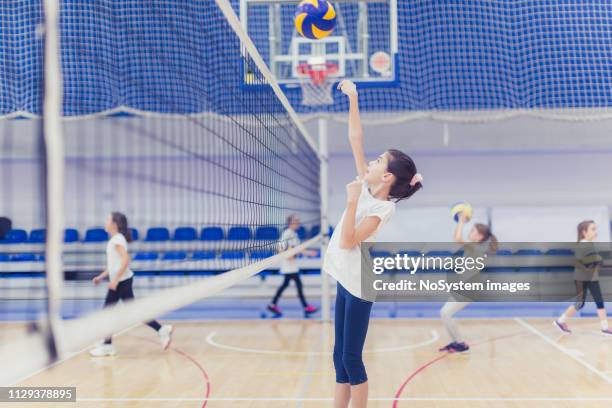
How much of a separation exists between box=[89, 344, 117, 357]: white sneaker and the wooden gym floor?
0.10 meters

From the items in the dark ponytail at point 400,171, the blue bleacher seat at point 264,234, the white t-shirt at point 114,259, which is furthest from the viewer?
the white t-shirt at point 114,259

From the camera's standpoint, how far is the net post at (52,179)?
54.8 inches

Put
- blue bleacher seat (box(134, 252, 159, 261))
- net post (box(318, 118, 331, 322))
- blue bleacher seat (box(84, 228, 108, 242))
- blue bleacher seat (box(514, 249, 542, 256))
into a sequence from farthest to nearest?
1. blue bleacher seat (box(514, 249, 542, 256))
2. blue bleacher seat (box(84, 228, 108, 242))
3. blue bleacher seat (box(134, 252, 159, 261))
4. net post (box(318, 118, 331, 322))

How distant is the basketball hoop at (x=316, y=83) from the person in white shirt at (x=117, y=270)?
2639 mm

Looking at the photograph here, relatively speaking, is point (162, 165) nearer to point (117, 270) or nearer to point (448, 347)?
point (117, 270)

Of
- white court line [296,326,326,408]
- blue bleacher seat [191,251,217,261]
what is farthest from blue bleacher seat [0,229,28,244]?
white court line [296,326,326,408]

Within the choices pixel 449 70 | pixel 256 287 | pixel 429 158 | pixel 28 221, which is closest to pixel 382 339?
pixel 256 287

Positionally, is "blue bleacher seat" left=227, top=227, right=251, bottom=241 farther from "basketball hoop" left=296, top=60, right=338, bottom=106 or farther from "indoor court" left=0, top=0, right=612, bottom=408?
"basketball hoop" left=296, top=60, right=338, bottom=106

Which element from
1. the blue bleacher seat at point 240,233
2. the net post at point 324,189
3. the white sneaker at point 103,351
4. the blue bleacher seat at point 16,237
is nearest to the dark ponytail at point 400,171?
the blue bleacher seat at point 240,233

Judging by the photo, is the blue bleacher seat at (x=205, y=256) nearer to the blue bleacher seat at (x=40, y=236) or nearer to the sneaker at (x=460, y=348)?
the blue bleacher seat at (x=40, y=236)

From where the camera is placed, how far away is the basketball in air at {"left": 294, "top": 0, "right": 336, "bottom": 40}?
19.2ft

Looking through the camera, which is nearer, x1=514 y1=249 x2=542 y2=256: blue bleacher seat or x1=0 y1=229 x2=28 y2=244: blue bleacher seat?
x1=0 y1=229 x2=28 y2=244: blue bleacher seat

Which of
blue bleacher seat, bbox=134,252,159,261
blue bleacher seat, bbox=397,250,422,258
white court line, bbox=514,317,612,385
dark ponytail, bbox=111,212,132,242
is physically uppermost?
dark ponytail, bbox=111,212,132,242

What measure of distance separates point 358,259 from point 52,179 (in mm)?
2086
